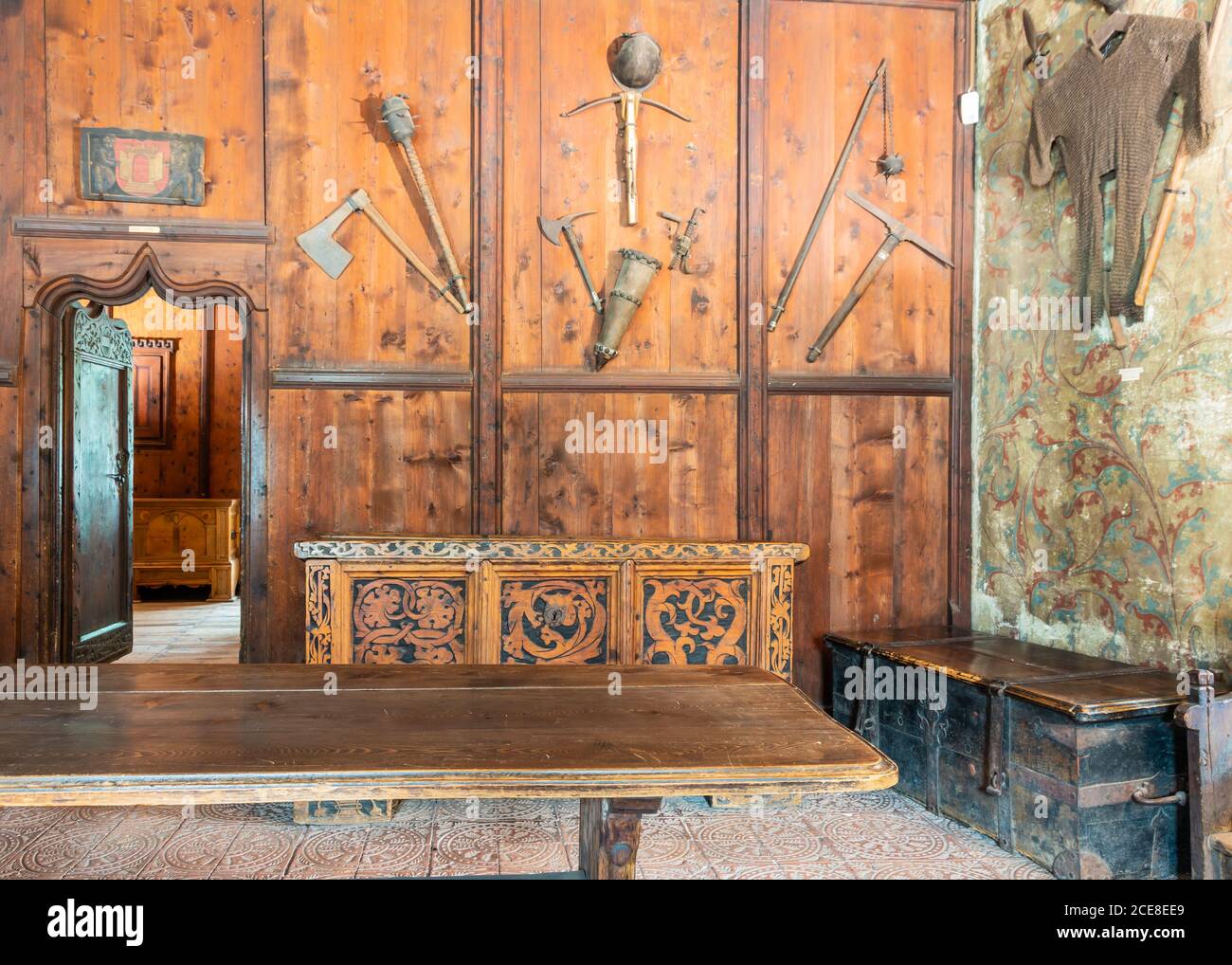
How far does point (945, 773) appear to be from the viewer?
10.6ft

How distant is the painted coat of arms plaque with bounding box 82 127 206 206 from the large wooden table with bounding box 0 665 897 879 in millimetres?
2458

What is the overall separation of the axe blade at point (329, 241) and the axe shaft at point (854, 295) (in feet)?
7.31

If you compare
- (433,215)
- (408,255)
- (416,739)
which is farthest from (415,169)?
(416,739)

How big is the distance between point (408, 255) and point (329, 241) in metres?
0.36

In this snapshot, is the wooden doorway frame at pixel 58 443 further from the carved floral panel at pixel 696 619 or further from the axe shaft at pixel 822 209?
the axe shaft at pixel 822 209

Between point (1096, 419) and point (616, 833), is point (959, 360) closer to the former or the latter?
point (1096, 419)

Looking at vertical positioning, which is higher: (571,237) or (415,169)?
(415,169)

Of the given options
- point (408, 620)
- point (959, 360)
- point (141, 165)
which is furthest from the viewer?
point (959, 360)

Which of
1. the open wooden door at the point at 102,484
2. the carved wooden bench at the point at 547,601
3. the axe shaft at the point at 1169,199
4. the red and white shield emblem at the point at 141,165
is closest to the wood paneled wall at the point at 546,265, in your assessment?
the red and white shield emblem at the point at 141,165

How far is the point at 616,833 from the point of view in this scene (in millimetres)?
1897

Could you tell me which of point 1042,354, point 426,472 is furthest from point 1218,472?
point 426,472

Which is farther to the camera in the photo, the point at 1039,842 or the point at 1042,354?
the point at 1042,354

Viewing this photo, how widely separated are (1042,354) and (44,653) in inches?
184
